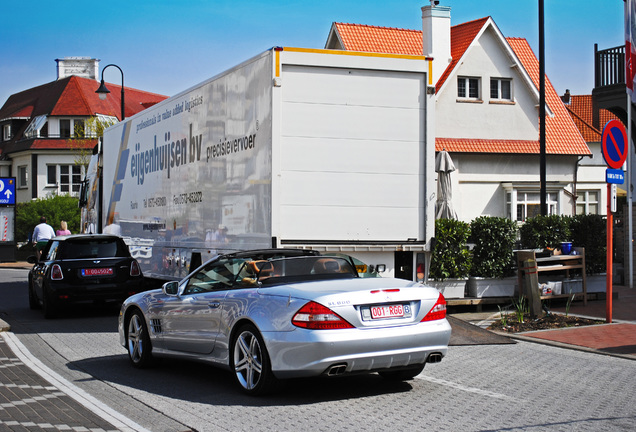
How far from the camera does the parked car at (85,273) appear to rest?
15.5 m

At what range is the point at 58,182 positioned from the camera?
220ft

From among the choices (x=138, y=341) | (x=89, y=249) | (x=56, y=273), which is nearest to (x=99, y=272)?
(x=89, y=249)

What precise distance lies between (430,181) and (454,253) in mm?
3003

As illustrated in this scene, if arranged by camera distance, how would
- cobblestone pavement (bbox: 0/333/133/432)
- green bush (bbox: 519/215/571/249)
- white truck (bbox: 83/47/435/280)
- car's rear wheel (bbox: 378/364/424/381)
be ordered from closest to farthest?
cobblestone pavement (bbox: 0/333/133/432)
car's rear wheel (bbox: 378/364/424/381)
white truck (bbox: 83/47/435/280)
green bush (bbox: 519/215/571/249)

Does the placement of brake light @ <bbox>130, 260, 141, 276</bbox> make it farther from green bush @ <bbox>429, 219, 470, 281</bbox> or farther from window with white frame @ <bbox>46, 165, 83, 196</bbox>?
window with white frame @ <bbox>46, 165, 83, 196</bbox>

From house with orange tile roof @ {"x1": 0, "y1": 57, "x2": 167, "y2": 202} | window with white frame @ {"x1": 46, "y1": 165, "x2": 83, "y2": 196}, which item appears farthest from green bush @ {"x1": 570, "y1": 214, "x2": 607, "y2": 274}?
window with white frame @ {"x1": 46, "y1": 165, "x2": 83, "y2": 196}

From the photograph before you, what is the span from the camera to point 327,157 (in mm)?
11750

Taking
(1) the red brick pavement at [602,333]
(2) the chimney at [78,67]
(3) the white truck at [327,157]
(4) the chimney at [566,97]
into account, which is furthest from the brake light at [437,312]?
(2) the chimney at [78,67]

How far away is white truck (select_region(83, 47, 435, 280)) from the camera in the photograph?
455 inches

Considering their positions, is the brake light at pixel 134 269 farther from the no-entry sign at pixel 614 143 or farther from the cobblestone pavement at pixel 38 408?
the no-entry sign at pixel 614 143

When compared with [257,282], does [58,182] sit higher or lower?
higher

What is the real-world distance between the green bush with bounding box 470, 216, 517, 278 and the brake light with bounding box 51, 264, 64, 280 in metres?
7.59

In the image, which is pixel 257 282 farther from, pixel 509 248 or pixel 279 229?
pixel 509 248

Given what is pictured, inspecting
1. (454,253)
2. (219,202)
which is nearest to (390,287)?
(219,202)
